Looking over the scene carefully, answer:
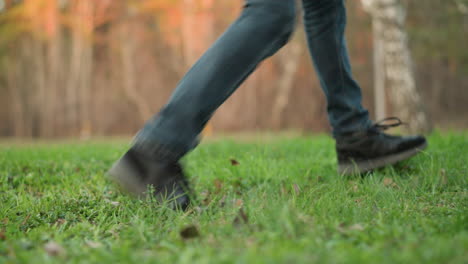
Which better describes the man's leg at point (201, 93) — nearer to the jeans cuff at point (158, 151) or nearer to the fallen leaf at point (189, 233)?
the jeans cuff at point (158, 151)

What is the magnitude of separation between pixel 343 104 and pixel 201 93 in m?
0.97

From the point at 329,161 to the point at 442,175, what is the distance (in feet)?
2.90

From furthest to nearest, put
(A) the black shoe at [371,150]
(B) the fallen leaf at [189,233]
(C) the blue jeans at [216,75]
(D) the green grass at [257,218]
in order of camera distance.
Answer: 1. (A) the black shoe at [371,150]
2. (C) the blue jeans at [216,75]
3. (B) the fallen leaf at [189,233]
4. (D) the green grass at [257,218]

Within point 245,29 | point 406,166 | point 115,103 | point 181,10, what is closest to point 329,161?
point 406,166

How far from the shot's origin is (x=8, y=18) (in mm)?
18688

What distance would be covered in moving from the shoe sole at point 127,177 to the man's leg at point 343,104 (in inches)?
45.0

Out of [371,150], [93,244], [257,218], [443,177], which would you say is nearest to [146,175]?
[93,244]

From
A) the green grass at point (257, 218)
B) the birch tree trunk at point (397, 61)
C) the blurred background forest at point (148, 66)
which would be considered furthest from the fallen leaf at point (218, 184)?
the blurred background forest at point (148, 66)

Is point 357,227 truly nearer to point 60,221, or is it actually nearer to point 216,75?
point 216,75

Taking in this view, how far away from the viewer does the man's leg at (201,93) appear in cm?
157

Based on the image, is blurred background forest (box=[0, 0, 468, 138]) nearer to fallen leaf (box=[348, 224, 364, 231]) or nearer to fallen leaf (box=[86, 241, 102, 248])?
fallen leaf (box=[348, 224, 364, 231])

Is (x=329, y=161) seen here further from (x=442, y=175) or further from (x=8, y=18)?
(x=8, y=18)

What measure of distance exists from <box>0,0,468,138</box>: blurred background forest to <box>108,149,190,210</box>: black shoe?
14.6 meters

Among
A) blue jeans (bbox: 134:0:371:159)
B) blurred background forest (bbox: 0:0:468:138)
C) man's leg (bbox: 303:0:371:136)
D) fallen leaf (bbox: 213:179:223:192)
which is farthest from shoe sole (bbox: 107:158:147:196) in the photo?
blurred background forest (bbox: 0:0:468:138)
